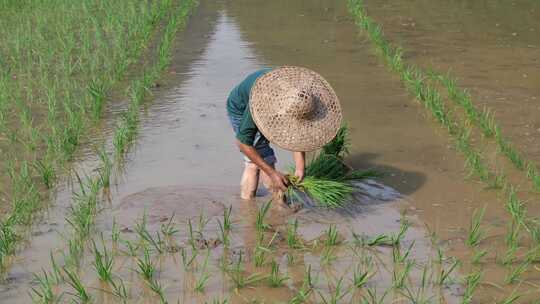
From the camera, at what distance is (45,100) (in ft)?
20.2

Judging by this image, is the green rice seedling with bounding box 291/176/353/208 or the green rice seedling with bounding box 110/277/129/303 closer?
the green rice seedling with bounding box 110/277/129/303

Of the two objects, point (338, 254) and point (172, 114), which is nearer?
point (338, 254)

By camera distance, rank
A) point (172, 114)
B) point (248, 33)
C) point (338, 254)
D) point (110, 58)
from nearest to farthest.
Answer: point (338, 254), point (172, 114), point (110, 58), point (248, 33)

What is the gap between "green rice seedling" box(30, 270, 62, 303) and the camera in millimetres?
3305

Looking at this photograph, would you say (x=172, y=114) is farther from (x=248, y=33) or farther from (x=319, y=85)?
(x=248, y=33)

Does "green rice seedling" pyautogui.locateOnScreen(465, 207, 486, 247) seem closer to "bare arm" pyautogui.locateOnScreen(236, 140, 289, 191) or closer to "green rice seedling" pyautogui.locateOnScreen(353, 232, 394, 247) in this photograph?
"green rice seedling" pyautogui.locateOnScreen(353, 232, 394, 247)

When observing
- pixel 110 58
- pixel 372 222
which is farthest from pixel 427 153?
pixel 110 58

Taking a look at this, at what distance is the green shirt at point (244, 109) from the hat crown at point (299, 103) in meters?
0.23

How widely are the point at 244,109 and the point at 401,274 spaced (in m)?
1.27

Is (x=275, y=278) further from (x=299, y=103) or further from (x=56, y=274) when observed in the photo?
(x=56, y=274)

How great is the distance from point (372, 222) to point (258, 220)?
599mm

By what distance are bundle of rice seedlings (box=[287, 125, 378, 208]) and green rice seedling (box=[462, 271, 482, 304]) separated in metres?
0.90

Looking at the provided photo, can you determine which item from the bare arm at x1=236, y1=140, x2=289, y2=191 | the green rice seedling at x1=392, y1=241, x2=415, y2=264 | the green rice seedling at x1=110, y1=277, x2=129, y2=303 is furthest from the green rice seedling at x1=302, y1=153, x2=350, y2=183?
the green rice seedling at x1=110, y1=277, x2=129, y2=303

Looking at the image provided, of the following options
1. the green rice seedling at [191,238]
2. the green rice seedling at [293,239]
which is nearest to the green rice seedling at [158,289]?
the green rice seedling at [191,238]
